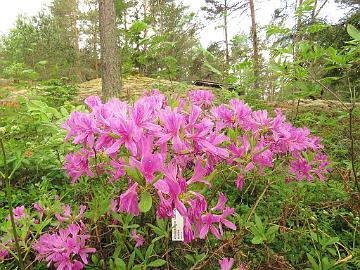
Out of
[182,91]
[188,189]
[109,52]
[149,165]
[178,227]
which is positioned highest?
[109,52]

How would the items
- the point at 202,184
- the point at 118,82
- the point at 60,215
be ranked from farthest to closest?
the point at 118,82 < the point at 60,215 < the point at 202,184

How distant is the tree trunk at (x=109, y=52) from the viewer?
6.76 meters

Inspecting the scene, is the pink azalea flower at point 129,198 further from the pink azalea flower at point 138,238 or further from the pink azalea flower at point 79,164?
the pink azalea flower at point 138,238

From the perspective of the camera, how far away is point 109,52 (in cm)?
697

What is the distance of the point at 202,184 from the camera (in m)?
0.96

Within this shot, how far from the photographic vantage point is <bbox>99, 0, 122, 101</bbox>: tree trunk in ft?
22.2

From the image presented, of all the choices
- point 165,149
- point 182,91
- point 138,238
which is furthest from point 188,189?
point 182,91

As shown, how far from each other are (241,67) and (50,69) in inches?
579

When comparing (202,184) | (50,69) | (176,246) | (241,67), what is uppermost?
(50,69)

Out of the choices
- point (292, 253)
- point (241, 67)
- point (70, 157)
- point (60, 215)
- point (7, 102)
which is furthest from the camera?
point (7, 102)

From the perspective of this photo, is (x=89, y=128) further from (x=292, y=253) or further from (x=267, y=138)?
(x=292, y=253)

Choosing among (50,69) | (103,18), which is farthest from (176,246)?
(50,69)

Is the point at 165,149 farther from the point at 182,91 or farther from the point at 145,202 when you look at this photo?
the point at 182,91

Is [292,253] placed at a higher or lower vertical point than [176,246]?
lower
